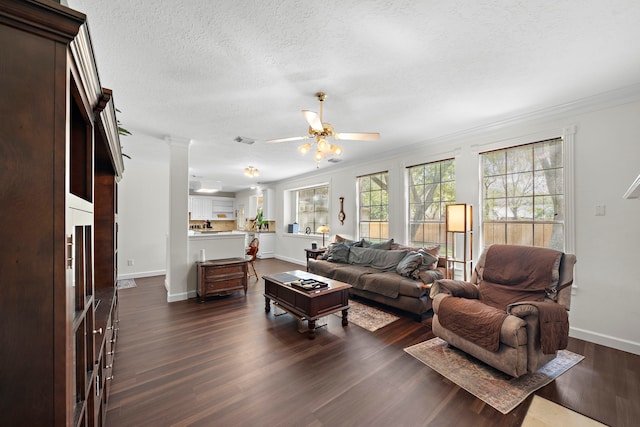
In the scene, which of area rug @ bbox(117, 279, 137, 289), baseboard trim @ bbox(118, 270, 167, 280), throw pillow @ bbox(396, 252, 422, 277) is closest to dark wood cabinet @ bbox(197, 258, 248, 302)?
area rug @ bbox(117, 279, 137, 289)

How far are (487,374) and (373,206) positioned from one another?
368 centimetres

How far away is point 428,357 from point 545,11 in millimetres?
2842

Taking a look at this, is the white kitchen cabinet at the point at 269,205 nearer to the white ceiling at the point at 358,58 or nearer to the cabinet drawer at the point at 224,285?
the cabinet drawer at the point at 224,285

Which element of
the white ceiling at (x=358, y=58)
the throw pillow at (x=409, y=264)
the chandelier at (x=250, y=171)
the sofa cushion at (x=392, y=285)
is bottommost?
the sofa cushion at (x=392, y=285)

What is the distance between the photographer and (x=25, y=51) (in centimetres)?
65

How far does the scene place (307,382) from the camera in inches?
85.8

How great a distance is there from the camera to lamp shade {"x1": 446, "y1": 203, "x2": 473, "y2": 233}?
349 cm

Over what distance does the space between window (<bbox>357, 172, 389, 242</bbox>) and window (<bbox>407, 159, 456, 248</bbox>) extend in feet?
1.91

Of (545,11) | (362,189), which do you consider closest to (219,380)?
(545,11)

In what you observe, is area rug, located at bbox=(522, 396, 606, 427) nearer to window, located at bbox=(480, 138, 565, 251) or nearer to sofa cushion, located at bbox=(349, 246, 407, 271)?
window, located at bbox=(480, 138, 565, 251)

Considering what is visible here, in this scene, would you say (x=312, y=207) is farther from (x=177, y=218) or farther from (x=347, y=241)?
(x=177, y=218)

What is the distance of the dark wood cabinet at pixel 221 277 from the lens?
13.8ft

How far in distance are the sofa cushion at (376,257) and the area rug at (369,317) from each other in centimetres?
74

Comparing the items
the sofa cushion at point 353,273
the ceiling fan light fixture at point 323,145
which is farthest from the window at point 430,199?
the ceiling fan light fixture at point 323,145
